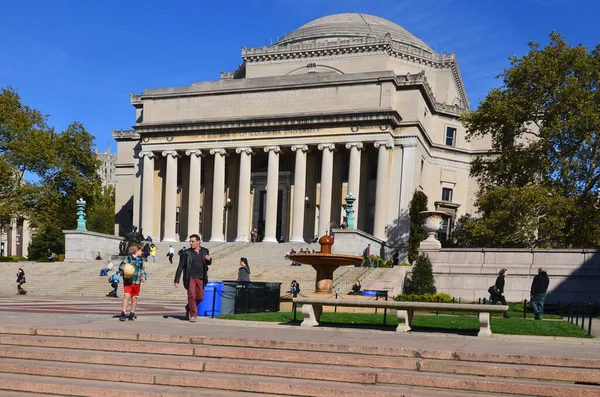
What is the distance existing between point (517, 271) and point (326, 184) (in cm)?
2282

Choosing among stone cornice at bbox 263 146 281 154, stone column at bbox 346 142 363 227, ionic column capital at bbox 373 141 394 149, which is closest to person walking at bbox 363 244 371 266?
stone column at bbox 346 142 363 227

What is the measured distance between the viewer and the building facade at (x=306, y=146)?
48625 millimetres

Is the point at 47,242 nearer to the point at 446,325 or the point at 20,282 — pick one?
the point at 20,282

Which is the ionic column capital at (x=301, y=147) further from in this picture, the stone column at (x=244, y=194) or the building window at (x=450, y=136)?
the building window at (x=450, y=136)

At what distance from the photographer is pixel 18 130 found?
175ft

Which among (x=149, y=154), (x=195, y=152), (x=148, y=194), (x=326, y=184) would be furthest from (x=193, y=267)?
(x=148, y=194)

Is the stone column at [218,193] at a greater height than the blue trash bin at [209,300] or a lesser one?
greater

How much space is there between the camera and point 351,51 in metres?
58.1

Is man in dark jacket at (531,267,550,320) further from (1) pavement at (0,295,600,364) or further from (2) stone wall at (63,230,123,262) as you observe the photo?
(2) stone wall at (63,230,123,262)

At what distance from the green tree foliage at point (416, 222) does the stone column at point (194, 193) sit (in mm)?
17132

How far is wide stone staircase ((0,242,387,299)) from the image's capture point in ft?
107

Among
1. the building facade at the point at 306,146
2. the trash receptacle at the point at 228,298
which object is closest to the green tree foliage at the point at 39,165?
the building facade at the point at 306,146

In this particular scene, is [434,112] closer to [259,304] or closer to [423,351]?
[259,304]

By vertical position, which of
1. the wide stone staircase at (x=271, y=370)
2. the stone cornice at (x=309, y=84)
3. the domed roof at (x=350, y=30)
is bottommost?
the wide stone staircase at (x=271, y=370)
